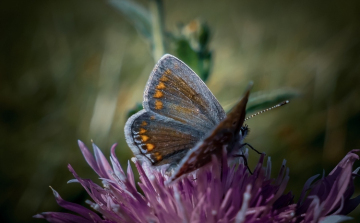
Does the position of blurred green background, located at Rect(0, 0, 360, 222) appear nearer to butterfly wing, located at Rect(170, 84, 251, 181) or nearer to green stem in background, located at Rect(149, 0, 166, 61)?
green stem in background, located at Rect(149, 0, 166, 61)

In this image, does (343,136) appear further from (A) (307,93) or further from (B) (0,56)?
(B) (0,56)

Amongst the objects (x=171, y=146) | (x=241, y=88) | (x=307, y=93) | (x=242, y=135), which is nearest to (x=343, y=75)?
(x=307, y=93)

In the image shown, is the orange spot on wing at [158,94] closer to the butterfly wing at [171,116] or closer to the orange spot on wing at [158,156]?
the butterfly wing at [171,116]

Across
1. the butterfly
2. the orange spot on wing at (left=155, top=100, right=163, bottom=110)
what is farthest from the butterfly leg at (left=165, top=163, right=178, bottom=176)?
the orange spot on wing at (left=155, top=100, right=163, bottom=110)

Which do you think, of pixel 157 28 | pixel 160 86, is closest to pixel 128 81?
pixel 157 28

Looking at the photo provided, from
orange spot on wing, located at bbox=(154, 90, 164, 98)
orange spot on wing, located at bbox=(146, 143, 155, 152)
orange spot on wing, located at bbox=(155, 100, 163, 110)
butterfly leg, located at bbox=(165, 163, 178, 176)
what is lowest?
butterfly leg, located at bbox=(165, 163, 178, 176)

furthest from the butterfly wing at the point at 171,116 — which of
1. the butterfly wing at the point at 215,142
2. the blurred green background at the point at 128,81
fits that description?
the blurred green background at the point at 128,81

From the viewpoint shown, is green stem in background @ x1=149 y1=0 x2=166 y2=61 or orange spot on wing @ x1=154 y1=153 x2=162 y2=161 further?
green stem in background @ x1=149 y1=0 x2=166 y2=61
